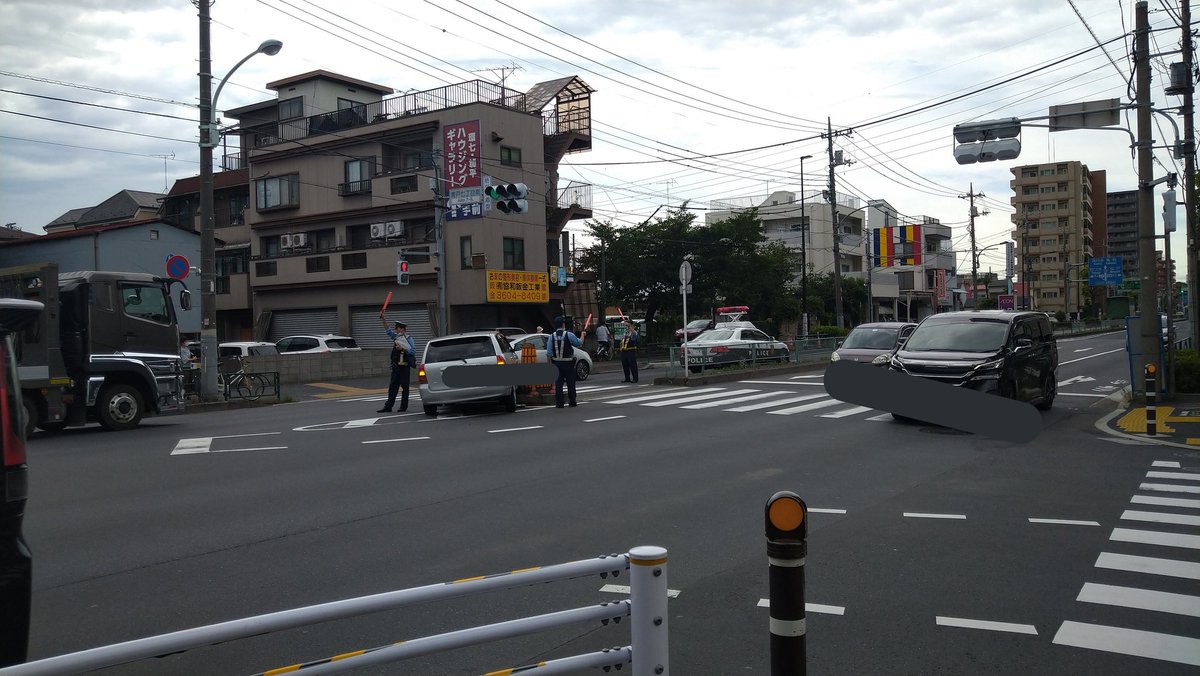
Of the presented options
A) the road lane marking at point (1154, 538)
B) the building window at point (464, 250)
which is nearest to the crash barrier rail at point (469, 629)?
the road lane marking at point (1154, 538)

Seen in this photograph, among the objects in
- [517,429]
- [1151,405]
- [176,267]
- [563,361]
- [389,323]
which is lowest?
[517,429]

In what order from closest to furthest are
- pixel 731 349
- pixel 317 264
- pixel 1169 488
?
pixel 1169 488 < pixel 731 349 < pixel 317 264

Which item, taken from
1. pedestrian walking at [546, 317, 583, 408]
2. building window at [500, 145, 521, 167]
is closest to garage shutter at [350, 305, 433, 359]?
building window at [500, 145, 521, 167]

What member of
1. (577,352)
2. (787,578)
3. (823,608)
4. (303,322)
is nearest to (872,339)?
(577,352)

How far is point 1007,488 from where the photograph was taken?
Answer: 362 inches

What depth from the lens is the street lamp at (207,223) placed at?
20906 mm

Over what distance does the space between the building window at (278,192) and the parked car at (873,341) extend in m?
29.3

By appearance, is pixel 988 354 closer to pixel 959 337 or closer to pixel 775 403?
pixel 959 337

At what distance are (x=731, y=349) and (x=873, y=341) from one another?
5.31 meters

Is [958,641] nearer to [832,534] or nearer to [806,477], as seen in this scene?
[832,534]

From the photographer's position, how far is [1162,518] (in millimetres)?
Result: 7723

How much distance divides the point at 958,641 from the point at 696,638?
4.72 feet

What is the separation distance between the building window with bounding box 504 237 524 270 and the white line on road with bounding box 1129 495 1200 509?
32.8 meters

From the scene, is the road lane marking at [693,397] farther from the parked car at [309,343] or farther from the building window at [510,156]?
the building window at [510,156]
